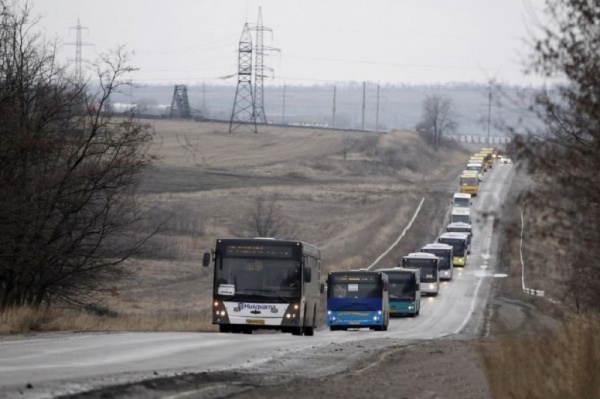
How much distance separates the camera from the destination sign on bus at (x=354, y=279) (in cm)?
5094

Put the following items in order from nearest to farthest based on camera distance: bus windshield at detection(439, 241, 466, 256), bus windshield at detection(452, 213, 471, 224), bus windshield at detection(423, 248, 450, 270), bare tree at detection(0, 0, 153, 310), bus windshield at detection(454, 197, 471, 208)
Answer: bare tree at detection(0, 0, 153, 310)
bus windshield at detection(423, 248, 450, 270)
bus windshield at detection(439, 241, 466, 256)
bus windshield at detection(452, 213, 471, 224)
bus windshield at detection(454, 197, 471, 208)

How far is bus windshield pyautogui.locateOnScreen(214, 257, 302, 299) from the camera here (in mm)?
33500

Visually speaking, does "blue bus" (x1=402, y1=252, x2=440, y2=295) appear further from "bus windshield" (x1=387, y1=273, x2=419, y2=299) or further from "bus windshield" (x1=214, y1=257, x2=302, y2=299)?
"bus windshield" (x1=214, y1=257, x2=302, y2=299)

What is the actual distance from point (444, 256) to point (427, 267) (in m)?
6.57

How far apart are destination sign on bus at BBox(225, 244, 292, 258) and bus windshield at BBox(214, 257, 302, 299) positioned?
6.5 inches

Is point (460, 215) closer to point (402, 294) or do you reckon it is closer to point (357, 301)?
point (402, 294)

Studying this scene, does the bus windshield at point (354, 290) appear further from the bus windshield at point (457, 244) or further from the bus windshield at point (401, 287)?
the bus windshield at point (457, 244)

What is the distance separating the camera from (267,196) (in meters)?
107

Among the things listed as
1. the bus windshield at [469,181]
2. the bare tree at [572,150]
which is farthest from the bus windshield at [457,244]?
the bare tree at [572,150]

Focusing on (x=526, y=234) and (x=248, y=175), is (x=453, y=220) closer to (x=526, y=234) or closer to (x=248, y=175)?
(x=248, y=175)

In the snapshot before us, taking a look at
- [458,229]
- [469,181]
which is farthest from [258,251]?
[469,181]

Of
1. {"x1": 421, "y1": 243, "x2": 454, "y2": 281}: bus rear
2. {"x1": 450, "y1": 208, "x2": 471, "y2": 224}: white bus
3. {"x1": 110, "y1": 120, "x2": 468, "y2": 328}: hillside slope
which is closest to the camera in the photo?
{"x1": 110, "y1": 120, "x2": 468, "y2": 328}: hillside slope

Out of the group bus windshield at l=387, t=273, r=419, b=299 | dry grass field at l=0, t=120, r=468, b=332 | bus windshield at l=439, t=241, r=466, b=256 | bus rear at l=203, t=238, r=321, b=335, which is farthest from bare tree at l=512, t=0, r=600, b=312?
bus windshield at l=439, t=241, r=466, b=256

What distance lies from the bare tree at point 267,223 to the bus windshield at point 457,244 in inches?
433
